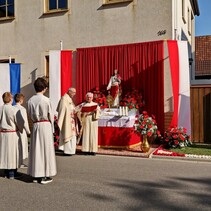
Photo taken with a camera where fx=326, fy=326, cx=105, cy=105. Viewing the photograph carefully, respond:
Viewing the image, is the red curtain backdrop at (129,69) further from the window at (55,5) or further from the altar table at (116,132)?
the window at (55,5)

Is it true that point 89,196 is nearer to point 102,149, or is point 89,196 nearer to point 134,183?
point 134,183

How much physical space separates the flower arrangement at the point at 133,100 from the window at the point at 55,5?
4.66m

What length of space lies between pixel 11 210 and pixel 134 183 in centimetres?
242

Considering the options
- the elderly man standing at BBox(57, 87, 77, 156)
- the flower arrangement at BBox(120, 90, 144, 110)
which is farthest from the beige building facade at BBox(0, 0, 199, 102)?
the elderly man standing at BBox(57, 87, 77, 156)

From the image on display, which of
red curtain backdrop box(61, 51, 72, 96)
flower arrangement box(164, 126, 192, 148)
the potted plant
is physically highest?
red curtain backdrop box(61, 51, 72, 96)

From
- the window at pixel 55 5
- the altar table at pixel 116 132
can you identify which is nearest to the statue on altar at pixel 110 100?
the altar table at pixel 116 132

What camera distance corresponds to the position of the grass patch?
9.21m

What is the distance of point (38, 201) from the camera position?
508cm

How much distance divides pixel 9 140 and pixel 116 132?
4.11m

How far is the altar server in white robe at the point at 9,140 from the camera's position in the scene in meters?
6.52

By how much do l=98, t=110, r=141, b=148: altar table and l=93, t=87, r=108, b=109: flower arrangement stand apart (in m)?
1.04

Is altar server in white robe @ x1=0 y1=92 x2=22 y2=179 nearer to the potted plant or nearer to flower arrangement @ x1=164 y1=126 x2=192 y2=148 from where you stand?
the potted plant

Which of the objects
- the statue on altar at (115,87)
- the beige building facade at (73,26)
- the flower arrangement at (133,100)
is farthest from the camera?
the beige building facade at (73,26)

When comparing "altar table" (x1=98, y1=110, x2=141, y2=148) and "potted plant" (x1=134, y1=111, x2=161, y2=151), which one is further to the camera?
"altar table" (x1=98, y1=110, x2=141, y2=148)
